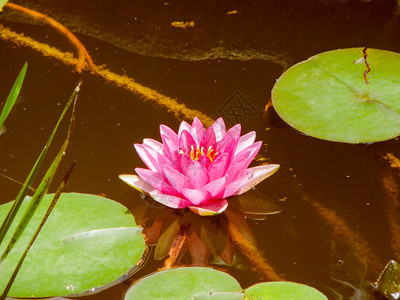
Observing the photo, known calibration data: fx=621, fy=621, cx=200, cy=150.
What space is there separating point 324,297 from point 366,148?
0.77 metres

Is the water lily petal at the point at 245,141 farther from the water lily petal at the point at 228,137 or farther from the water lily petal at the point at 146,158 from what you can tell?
the water lily petal at the point at 146,158

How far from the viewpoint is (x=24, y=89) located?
8.78ft

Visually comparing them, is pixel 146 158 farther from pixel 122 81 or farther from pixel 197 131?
pixel 122 81

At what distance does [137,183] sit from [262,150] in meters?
0.51

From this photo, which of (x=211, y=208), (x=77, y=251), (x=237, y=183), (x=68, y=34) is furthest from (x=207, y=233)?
(x=68, y=34)

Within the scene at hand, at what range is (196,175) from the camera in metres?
1.89

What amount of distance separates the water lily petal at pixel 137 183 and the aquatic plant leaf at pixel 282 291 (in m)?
0.51

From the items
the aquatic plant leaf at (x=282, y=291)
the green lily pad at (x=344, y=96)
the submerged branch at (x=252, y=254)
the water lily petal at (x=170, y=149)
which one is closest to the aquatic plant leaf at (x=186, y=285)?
the aquatic plant leaf at (x=282, y=291)

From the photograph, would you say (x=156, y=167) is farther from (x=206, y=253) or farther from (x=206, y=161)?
(x=206, y=253)

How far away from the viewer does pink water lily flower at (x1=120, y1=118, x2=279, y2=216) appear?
6.27 ft

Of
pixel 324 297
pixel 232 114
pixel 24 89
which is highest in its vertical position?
pixel 24 89

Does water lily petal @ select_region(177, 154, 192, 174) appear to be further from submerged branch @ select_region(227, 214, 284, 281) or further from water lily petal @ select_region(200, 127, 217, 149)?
submerged branch @ select_region(227, 214, 284, 281)

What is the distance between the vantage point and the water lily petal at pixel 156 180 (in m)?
1.98

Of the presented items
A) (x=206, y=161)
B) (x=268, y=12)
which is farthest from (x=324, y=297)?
(x=268, y=12)
